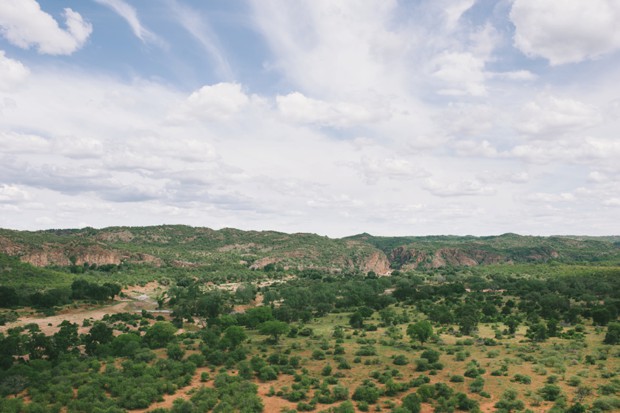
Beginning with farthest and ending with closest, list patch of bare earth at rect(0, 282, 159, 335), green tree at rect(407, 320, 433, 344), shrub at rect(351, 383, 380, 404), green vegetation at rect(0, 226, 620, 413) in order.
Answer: patch of bare earth at rect(0, 282, 159, 335) < green tree at rect(407, 320, 433, 344) < shrub at rect(351, 383, 380, 404) < green vegetation at rect(0, 226, 620, 413)

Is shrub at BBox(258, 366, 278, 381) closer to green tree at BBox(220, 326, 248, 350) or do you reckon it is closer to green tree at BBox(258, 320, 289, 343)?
green tree at BBox(220, 326, 248, 350)

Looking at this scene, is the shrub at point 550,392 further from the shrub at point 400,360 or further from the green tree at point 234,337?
the green tree at point 234,337

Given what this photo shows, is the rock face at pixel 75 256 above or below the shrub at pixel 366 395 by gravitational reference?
above

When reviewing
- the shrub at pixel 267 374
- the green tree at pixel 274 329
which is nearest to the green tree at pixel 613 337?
the green tree at pixel 274 329

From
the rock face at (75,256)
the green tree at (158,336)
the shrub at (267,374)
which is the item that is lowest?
the shrub at (267,374)

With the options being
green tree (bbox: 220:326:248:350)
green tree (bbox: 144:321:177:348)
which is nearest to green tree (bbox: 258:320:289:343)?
green tree (bbox: 220:326:248:350)

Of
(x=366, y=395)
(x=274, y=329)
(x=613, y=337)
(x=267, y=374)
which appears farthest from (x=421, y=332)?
(x=613, y=337)

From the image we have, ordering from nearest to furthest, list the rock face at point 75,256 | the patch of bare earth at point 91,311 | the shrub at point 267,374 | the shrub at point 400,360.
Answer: the shrub at point 267,374, the shrub at point 400,360, the patch of bare earth at point 91,311, the rock face at point 75,256

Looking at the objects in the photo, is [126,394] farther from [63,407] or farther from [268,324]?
[268,324]

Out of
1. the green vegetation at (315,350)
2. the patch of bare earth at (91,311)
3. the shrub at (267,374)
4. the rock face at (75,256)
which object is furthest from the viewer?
the rock face at (75,256)

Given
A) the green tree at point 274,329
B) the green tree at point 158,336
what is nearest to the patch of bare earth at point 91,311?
the green tree at point 158,336

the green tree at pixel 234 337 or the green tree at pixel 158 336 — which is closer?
the green tree at pixel 234 337

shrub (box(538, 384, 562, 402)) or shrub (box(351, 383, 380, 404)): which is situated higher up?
shrub (box(538, 384, 562, 402))
